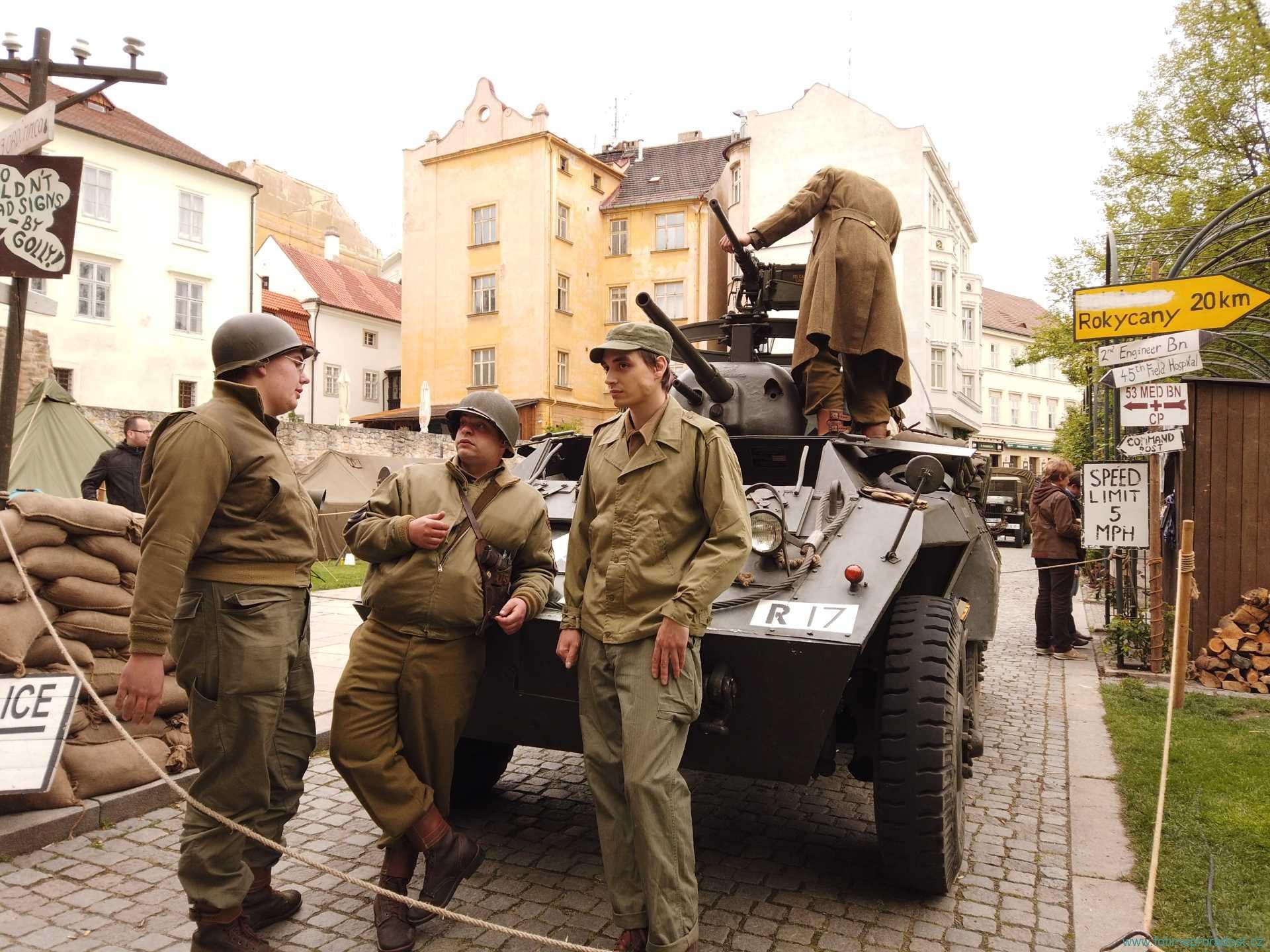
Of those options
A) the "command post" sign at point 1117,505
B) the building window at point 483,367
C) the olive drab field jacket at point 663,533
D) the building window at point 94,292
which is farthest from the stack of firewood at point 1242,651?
the building window at point 483,367

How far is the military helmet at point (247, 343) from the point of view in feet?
11.0

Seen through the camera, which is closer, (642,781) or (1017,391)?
(642,781)

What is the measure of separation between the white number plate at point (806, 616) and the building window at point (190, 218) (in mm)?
29641

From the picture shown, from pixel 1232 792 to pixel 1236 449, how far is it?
13.6 feet

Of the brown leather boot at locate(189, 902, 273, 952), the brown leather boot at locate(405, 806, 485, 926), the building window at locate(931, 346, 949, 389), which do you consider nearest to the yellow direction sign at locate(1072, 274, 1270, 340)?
the brown leather boot at locate(405, 806, 485, 926)

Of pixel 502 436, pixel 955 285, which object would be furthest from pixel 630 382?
pixel 955 285

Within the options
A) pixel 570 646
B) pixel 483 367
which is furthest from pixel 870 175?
pixel 570 646

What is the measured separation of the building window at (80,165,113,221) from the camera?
88.0 ft

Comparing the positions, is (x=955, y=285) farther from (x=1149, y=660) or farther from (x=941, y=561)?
(x=941, y=561)

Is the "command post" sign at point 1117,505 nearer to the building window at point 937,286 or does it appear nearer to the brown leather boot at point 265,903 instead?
the brown leather boot at point 265,903

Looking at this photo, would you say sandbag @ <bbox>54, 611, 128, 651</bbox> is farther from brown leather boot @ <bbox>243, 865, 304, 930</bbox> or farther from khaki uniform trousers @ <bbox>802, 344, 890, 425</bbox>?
khaki uniform trousers @ <bbox>802, 344, 890, 425</bbox>

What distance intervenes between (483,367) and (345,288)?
32.3ft

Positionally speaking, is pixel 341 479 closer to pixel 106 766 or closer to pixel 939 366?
pixel 106 766

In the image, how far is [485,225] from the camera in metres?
35.0
